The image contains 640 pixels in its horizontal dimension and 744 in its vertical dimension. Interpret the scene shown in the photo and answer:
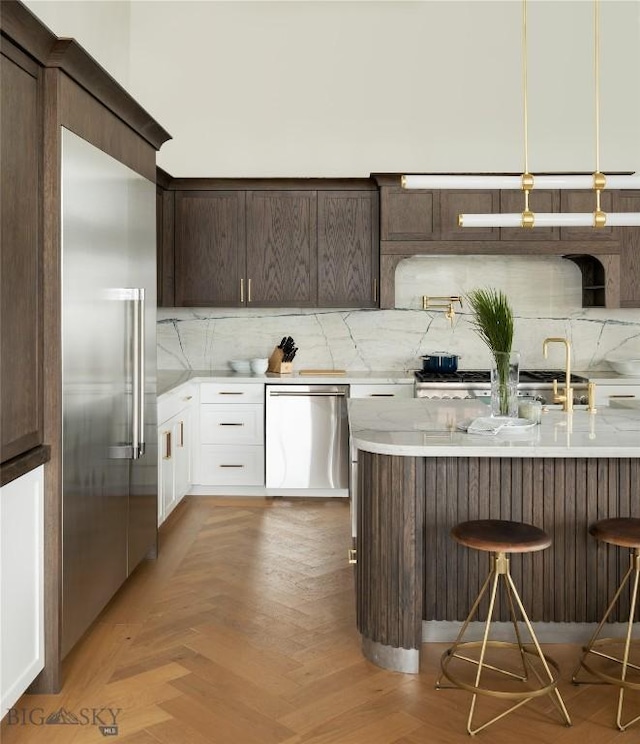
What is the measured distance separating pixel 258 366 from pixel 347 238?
1.19 meters

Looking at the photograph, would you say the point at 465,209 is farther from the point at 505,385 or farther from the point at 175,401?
the point at 505,385

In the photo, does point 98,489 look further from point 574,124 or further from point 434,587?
point 574,124

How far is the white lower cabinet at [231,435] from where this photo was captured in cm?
620

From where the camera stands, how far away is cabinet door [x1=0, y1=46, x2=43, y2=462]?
9.04 ft

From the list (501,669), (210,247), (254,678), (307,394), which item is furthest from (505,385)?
(210,247)

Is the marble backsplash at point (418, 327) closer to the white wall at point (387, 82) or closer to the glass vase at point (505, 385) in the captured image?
the white wall at point (387, 82)

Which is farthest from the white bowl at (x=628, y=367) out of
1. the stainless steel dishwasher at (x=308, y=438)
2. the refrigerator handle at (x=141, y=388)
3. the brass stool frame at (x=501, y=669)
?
the refrigerator handle at (x=141, y=388)

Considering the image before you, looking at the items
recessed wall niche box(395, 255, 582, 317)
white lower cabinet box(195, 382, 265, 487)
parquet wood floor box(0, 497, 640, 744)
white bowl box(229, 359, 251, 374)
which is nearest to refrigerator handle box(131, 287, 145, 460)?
parquet wood floor box(0, 497, 640, 744)

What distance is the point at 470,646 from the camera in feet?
10.8

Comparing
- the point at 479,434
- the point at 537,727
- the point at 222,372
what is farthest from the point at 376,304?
the point at 537,727

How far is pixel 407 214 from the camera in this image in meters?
6.16

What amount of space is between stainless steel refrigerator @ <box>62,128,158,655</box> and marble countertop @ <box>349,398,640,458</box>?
1092 millimetres

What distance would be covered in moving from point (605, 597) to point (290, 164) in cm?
436

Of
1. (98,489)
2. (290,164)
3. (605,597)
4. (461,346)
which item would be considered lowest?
(605,597)
